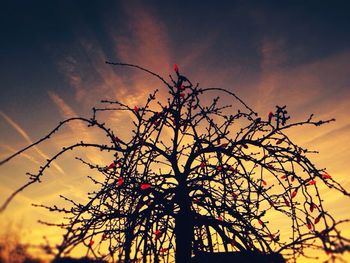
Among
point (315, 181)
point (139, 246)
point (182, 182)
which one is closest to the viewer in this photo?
point (315, 181)

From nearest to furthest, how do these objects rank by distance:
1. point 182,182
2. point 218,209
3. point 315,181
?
point 315,181, point 218,209, point 182,182

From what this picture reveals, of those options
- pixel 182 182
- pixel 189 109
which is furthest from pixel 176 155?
pixel 189 109

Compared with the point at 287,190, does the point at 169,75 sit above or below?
above

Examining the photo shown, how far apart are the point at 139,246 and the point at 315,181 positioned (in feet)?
9.14

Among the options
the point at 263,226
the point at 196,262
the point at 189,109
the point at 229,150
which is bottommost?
the point at 196,262

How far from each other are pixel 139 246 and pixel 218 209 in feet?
5.03

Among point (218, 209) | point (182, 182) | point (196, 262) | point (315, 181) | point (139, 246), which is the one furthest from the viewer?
point (182, 182)

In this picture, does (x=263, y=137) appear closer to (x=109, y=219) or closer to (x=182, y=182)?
(x=182, y=182)

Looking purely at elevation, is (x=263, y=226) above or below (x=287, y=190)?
below

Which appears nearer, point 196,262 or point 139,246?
point 139,246

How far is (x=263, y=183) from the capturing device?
19.0 feet

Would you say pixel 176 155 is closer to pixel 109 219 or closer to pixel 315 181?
pixel 109 219

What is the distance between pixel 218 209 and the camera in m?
5.53

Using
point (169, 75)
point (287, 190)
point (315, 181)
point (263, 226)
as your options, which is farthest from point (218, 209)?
point (169, 75)
